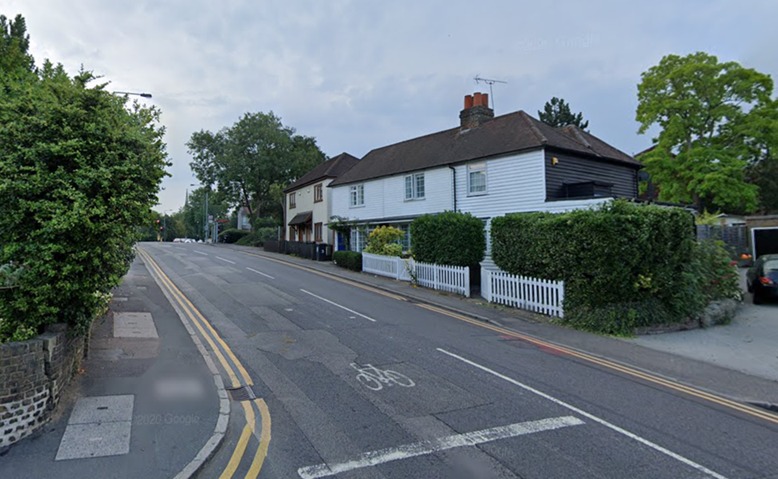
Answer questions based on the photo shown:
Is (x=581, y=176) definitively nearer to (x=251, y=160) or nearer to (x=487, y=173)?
(x=487, y=173)

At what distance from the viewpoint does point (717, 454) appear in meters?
4.75

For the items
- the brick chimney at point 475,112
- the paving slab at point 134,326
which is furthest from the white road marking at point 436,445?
A: the brick chimney at point 475,112

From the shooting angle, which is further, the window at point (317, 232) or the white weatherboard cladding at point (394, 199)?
the window at point (317, 232)

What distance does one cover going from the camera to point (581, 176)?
20.3 meters

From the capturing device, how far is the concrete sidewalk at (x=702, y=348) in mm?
7328

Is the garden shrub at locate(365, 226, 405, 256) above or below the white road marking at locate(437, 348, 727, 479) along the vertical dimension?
above

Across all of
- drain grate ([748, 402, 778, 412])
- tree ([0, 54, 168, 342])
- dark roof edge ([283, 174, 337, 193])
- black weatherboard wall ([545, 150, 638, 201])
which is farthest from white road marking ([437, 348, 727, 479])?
dark roof edge ([283, 174, 337, 193])

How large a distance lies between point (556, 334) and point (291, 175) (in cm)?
4754

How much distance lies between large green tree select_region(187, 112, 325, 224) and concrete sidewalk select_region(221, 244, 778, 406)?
137 ft

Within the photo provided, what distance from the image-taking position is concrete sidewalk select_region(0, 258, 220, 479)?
14.1 feet


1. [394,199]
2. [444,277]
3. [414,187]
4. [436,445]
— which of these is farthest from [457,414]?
[394,199]

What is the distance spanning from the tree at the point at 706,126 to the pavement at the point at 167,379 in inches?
769

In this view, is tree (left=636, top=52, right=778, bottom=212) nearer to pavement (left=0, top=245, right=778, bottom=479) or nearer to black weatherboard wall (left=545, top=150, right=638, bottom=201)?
black weatherboard wall (left=545, top=150, right=638, bottom=201)

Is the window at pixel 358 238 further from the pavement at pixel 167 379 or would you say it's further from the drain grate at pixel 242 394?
the drain grate at pixel 242 394
